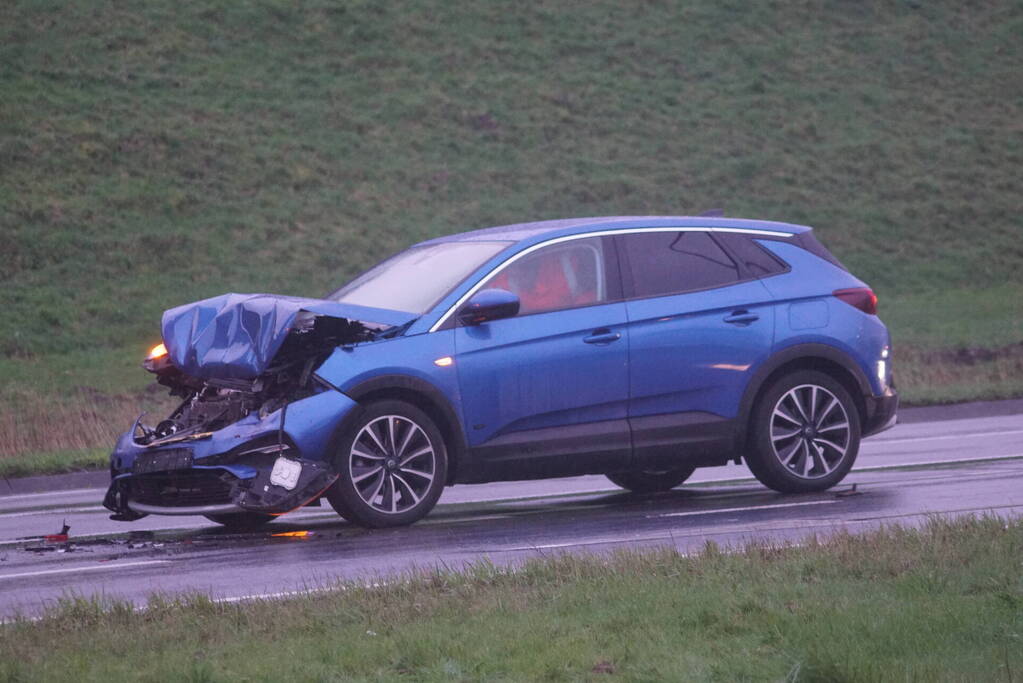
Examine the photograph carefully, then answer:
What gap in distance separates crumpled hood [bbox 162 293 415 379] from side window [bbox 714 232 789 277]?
239cm

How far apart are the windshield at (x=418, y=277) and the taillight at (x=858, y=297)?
2450mm

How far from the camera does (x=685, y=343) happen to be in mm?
10055

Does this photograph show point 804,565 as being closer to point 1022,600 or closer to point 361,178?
point 1022,600

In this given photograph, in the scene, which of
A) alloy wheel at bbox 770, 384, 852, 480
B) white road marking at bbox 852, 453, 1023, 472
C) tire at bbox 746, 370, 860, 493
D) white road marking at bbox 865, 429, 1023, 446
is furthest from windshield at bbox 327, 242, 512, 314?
white road marking at bbox 865, 429, 1023, 446

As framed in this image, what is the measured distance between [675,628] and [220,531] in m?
4.90

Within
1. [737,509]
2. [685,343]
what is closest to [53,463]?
[685,343]

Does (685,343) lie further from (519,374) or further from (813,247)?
(813,247)

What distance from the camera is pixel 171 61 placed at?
4106cm

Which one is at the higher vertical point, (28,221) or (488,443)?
(28,221)

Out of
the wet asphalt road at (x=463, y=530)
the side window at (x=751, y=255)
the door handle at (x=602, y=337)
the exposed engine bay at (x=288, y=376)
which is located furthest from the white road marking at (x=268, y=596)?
the side window at (x=751, y=255)

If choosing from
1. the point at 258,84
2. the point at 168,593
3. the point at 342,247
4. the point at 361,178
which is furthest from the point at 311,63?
the point at 168,593

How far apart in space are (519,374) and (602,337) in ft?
1.98

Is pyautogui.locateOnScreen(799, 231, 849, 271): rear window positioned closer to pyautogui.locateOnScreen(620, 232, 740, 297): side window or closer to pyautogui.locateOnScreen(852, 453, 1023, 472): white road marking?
→ pyautogui.locateOnScreen(620, 232, 740, 297): side window

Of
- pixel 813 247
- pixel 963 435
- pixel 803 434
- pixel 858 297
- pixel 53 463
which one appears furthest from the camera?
pixel 963 435
